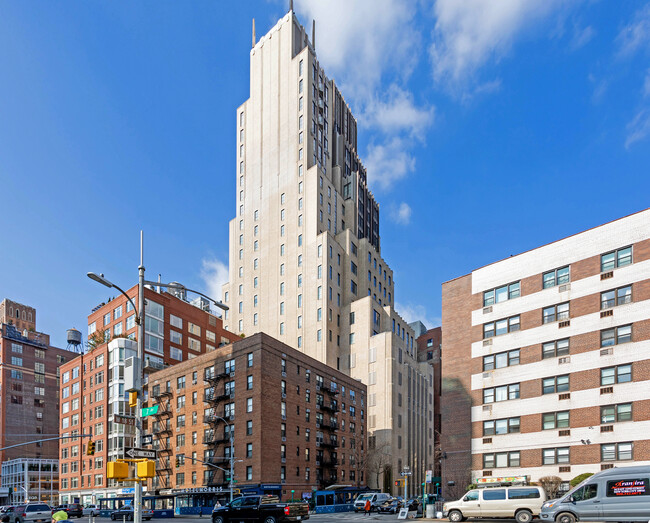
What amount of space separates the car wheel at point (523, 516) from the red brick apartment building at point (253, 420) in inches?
1525

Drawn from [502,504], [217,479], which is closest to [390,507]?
[217,479]

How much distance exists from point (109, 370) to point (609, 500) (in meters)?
79.2

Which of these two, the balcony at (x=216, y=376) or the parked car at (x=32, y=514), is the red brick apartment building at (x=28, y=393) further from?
the parked car at (x=32, y=514)

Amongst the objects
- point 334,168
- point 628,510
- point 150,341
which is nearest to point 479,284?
point 628,510

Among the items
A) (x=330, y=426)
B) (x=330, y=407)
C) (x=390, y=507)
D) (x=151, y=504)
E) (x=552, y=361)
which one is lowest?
(x=151, y=504)

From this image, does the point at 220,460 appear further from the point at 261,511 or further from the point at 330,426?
the point at 261,511

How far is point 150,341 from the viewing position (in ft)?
306

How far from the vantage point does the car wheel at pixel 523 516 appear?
108ft

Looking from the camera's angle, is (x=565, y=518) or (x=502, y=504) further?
(x=502, y=504)

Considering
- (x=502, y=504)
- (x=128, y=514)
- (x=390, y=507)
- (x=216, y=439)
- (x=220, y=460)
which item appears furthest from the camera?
(x=216, y=439)

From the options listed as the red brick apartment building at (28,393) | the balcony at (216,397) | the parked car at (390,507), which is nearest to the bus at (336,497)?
the parked car at (390,507)

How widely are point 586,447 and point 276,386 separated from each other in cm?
3826

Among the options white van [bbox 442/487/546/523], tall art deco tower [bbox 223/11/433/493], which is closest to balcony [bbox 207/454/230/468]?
tall art deco tower [bbox 223/11/433/493]

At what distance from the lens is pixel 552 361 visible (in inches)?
1815
